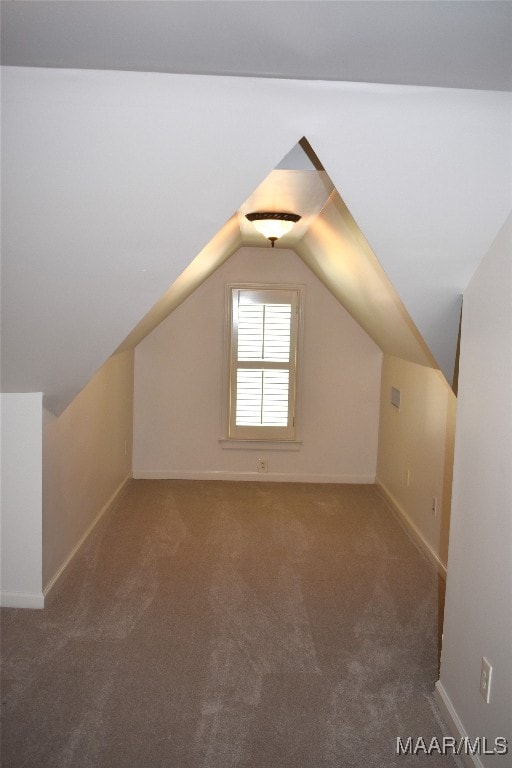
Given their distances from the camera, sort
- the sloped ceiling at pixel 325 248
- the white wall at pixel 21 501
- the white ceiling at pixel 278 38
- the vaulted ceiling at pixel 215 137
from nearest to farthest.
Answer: the white ceiling at pixel 278 38, the vaulted ceiling at pixel 215 137, the sloped ceiling at pixel 325 248, the white wall at pixel 21 501

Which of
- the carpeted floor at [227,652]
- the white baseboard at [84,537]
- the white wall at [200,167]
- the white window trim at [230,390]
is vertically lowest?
the carpeted floor at [227,652]

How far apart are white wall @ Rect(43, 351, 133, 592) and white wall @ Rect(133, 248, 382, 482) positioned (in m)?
0.30

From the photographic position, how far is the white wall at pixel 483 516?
6.25ft

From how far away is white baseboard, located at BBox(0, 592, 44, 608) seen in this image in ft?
10.3

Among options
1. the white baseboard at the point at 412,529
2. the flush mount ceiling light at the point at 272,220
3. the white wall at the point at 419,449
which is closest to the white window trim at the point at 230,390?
the white wall at the point at 419,449

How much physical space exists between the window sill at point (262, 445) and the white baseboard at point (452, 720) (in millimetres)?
3195

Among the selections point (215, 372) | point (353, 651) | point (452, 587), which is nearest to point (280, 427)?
point (215, 372)

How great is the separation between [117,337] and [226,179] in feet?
3.07

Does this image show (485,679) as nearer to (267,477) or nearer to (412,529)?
(412,529)

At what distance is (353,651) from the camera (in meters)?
2.85

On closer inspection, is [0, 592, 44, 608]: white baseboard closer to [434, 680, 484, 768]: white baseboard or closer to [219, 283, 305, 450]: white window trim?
[434, 680, 484, 768]: white baseboard

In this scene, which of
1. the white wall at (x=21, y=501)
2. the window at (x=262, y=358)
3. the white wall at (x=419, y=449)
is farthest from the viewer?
the window at (x=262, y=358)

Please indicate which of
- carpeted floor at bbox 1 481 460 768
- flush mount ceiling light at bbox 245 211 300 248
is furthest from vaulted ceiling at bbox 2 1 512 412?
carpeted floor at bbox 1 481 460 768

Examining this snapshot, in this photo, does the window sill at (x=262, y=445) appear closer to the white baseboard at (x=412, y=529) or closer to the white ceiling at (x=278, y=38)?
the white baseboard at (x=412, y=529)
